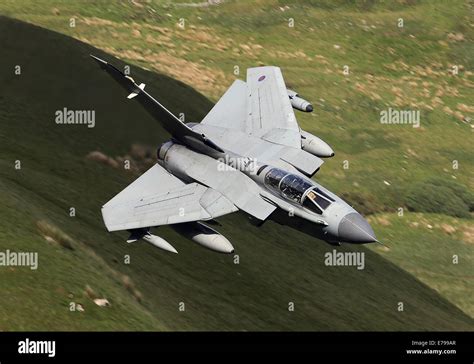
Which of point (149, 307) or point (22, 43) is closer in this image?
point (149, 307)

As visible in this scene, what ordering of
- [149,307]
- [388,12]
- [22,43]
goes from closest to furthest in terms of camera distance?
[149,307]
[22,43]
[388,12]

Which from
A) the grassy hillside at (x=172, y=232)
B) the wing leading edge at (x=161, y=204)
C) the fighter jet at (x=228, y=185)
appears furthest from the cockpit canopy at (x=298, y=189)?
the grassy hillside at (x=172, y=232)

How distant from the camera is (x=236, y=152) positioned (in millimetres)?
41219

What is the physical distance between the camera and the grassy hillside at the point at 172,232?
3397 cm

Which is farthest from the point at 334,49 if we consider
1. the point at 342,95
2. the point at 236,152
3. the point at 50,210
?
the point at 50,210

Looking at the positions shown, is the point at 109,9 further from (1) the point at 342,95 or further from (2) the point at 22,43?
(2) the point at 22,43

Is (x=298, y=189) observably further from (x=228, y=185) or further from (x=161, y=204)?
(x=161, y=204)

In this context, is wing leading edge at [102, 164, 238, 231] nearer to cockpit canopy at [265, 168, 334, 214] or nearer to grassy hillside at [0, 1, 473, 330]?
grassy hillside at [0, 1, 473, 330]

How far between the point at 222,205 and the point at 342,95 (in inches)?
1660

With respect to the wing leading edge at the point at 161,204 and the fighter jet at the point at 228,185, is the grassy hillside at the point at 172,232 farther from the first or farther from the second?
the fighter jet at the point at 228,185

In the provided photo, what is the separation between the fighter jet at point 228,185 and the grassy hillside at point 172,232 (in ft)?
6.98

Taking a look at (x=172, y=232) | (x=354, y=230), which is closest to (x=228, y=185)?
(x=172, y=232)

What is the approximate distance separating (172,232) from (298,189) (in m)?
8.95

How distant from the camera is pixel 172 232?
42.8m
